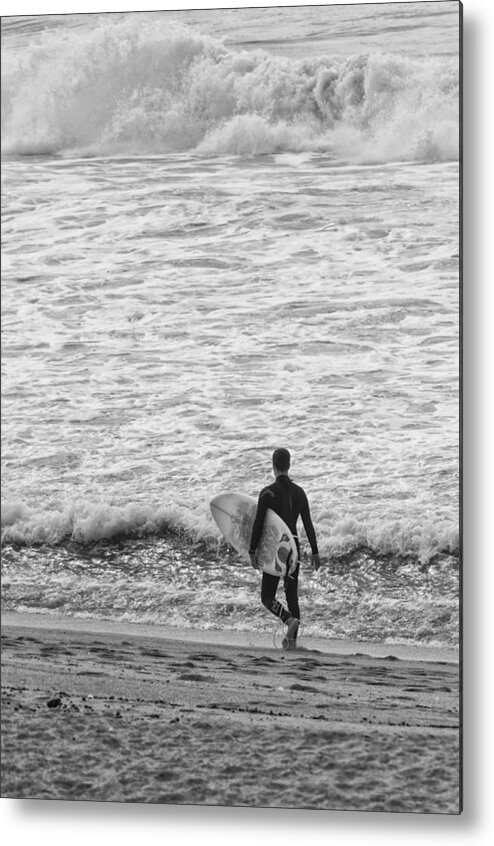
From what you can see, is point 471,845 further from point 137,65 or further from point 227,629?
point 137,65

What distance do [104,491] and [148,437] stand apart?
Answer: 0.74 feet

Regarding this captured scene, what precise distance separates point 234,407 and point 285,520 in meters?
0.40

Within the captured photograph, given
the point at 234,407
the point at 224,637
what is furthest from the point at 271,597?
the point at 234,407

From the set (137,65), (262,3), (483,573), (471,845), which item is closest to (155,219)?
(137,65)

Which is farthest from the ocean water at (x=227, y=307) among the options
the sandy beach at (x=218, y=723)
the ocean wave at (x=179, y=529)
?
the sandy beach at (x=218, y=723)

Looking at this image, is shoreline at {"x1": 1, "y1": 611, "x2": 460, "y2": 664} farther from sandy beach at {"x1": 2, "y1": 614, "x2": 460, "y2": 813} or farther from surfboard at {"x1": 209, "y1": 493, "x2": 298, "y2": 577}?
surfboard at {"x1": 209, "y1": 493, "x2": 298, "y2": 577}

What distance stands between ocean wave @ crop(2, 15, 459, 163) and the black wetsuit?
1.09 m

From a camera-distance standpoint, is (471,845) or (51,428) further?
(51,428)

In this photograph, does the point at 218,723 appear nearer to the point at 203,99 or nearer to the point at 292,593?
the point at 292,593

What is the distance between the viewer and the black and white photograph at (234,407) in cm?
395

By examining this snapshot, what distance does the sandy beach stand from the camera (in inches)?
153

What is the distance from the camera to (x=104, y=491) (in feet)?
13.6

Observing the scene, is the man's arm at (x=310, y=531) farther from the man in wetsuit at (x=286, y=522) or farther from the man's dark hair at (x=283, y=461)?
the man's dark hair at (x=283, y=461)

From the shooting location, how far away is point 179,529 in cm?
411
